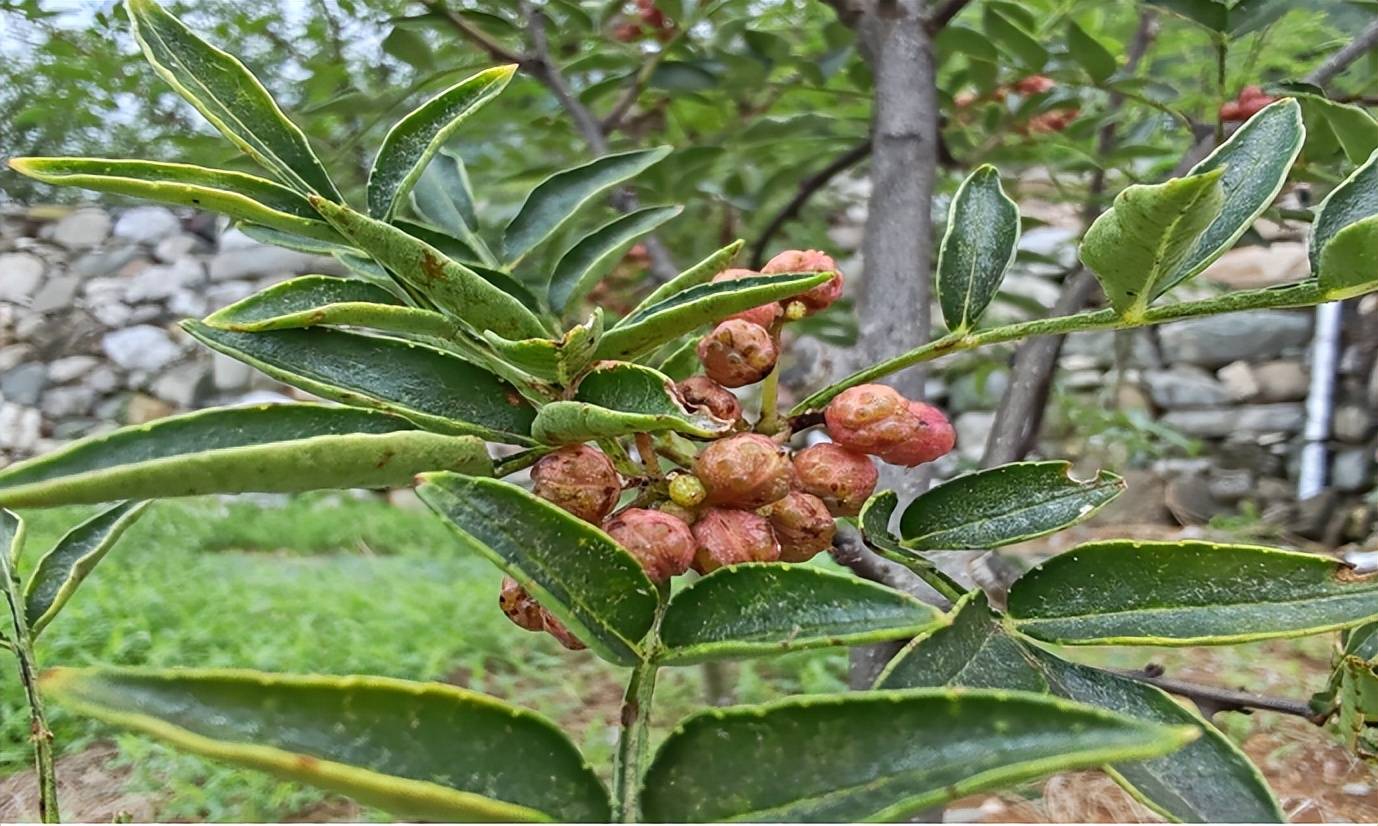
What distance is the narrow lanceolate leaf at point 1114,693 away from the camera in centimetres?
34

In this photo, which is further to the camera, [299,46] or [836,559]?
[299,46]

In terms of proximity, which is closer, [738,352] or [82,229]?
[738,352]

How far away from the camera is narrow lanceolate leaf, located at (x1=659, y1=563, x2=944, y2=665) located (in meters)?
0.31

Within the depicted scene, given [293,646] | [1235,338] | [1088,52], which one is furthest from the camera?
[1235,338]

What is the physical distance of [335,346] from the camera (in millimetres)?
401

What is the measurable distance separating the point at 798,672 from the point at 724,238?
104cm

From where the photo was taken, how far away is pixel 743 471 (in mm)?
413

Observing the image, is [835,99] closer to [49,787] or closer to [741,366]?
[741,366]

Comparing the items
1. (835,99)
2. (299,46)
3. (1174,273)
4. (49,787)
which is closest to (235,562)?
(299,46)

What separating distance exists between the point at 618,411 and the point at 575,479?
0.05 metres

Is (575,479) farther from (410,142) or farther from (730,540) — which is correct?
(410,142)

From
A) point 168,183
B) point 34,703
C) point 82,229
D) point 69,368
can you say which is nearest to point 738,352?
point 168,183

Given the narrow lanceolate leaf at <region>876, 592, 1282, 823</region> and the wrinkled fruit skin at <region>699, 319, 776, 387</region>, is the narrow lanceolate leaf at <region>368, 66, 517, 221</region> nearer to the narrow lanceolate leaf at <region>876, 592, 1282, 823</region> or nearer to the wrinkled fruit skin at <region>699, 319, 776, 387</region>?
the wrinkled fruit skin at <region>699, 319, 776, 387</region>

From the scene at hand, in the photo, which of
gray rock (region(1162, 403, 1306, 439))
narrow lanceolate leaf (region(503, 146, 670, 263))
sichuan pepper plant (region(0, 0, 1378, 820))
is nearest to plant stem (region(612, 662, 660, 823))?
sichuan pepper plant (region(0, 0, 1378, 820))
